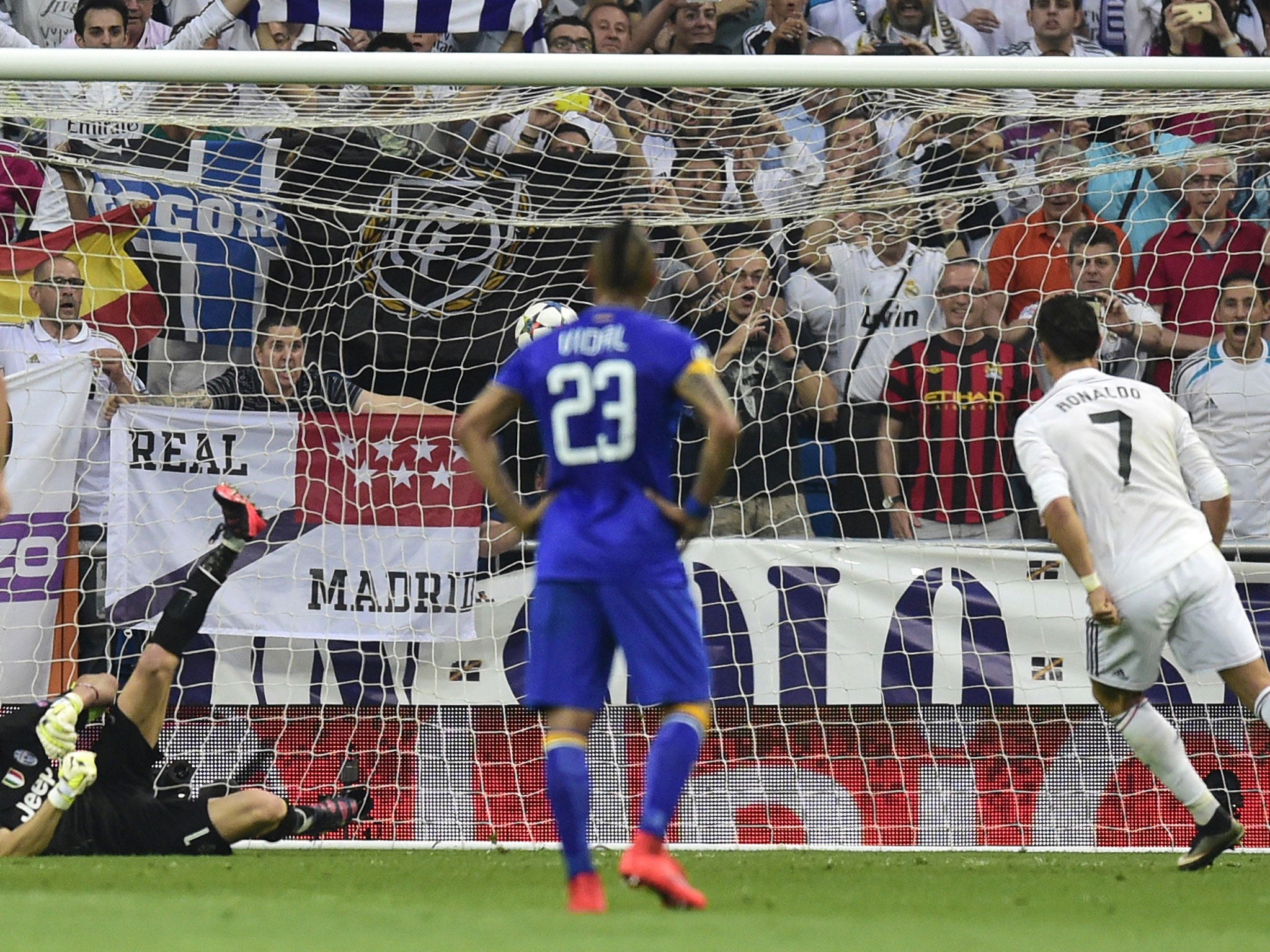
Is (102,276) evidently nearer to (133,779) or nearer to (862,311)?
(133,779)

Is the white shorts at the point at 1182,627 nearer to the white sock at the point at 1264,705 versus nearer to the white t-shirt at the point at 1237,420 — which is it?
the white sock at the point at 1264,705

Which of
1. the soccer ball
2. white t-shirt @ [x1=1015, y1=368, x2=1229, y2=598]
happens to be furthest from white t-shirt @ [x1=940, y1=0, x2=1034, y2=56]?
white t-shirt @ [x1=1015, y1=368, x2=1229, y2=598]

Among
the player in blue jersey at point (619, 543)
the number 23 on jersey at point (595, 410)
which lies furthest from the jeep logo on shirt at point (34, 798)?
the number 23 on jersey at point (595, 410)

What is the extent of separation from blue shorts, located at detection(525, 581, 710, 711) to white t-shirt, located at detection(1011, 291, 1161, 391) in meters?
4.09

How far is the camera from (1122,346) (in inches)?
297

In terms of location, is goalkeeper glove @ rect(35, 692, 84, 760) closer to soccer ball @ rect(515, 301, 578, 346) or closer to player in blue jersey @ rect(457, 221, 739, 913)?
soccer ball @ rect(515, 301, 578, 346)

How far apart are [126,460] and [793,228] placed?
3.22 meters

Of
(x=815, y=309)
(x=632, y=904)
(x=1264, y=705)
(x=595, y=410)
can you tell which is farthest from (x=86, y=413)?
(x=1264, y=705)

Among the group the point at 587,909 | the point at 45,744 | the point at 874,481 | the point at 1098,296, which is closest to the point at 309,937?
the point at 587,909

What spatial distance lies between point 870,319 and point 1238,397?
170cm

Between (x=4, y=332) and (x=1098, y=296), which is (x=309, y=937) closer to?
(x=4, y=332)

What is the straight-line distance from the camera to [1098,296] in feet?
24.6

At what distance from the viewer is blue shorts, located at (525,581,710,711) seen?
150 inches

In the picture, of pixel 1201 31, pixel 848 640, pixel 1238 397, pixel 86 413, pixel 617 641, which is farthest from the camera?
pixel 1201 31
